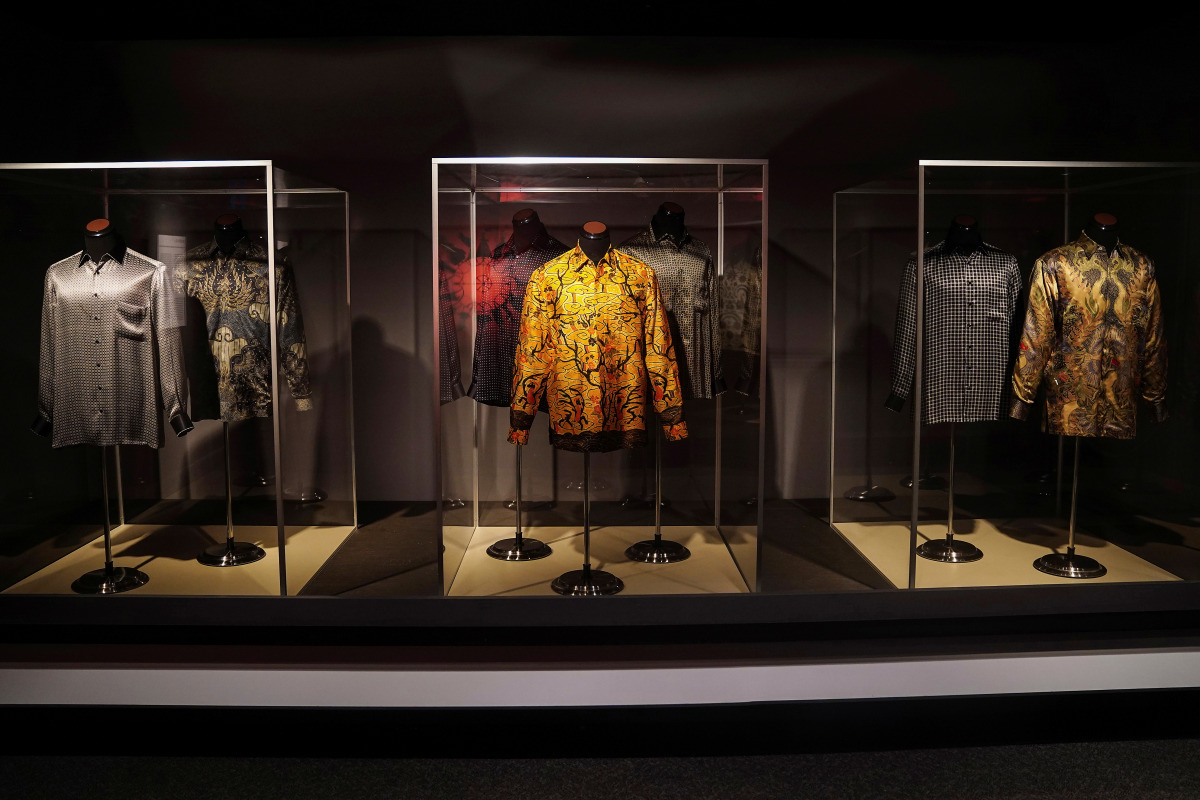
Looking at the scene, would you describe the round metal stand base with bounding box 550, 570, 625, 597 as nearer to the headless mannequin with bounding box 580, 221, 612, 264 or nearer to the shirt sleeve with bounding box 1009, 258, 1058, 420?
the headless mannequin with bounding box 580, 221, 612, 264

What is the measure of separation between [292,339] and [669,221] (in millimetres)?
1657

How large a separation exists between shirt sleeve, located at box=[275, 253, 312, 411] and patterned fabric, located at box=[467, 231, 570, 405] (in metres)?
0.76

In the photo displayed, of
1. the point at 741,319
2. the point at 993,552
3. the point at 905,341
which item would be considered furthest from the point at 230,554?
the point at 993,552

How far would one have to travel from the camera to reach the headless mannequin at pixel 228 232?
3162 mm

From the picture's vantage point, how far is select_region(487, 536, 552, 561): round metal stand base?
3338mm

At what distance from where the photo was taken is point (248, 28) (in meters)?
3.74

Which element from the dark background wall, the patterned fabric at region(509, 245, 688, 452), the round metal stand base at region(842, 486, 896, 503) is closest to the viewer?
the patterned fabric at region(509, 245, 688, 452)

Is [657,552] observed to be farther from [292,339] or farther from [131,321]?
[131,321]

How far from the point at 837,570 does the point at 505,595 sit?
4.43ft

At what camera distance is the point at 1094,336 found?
305cm

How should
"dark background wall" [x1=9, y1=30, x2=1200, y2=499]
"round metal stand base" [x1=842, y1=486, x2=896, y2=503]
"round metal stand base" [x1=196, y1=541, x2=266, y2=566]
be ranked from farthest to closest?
"dark background wall" [x1=9, y1=30, x2=1200, y2=499], "round metal stand base" [x1=842, y1=486, x2=896, y2=503], "round metal stand base" [x1=196, y1=541, x2=266, y2=566]

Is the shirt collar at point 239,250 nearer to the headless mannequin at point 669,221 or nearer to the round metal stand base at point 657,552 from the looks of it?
the headless mannequin at point 669,221

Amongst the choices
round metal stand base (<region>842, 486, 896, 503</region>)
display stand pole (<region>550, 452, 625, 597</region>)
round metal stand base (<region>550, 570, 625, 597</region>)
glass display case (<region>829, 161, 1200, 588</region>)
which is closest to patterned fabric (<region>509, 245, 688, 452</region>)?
display stand pole (<region>550, 452, 625, 597</region>)

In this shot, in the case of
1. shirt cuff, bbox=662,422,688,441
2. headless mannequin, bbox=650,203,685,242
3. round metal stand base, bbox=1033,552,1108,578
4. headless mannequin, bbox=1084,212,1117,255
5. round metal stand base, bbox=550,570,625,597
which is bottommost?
round metal stand base, bbox=550,570,625,597
